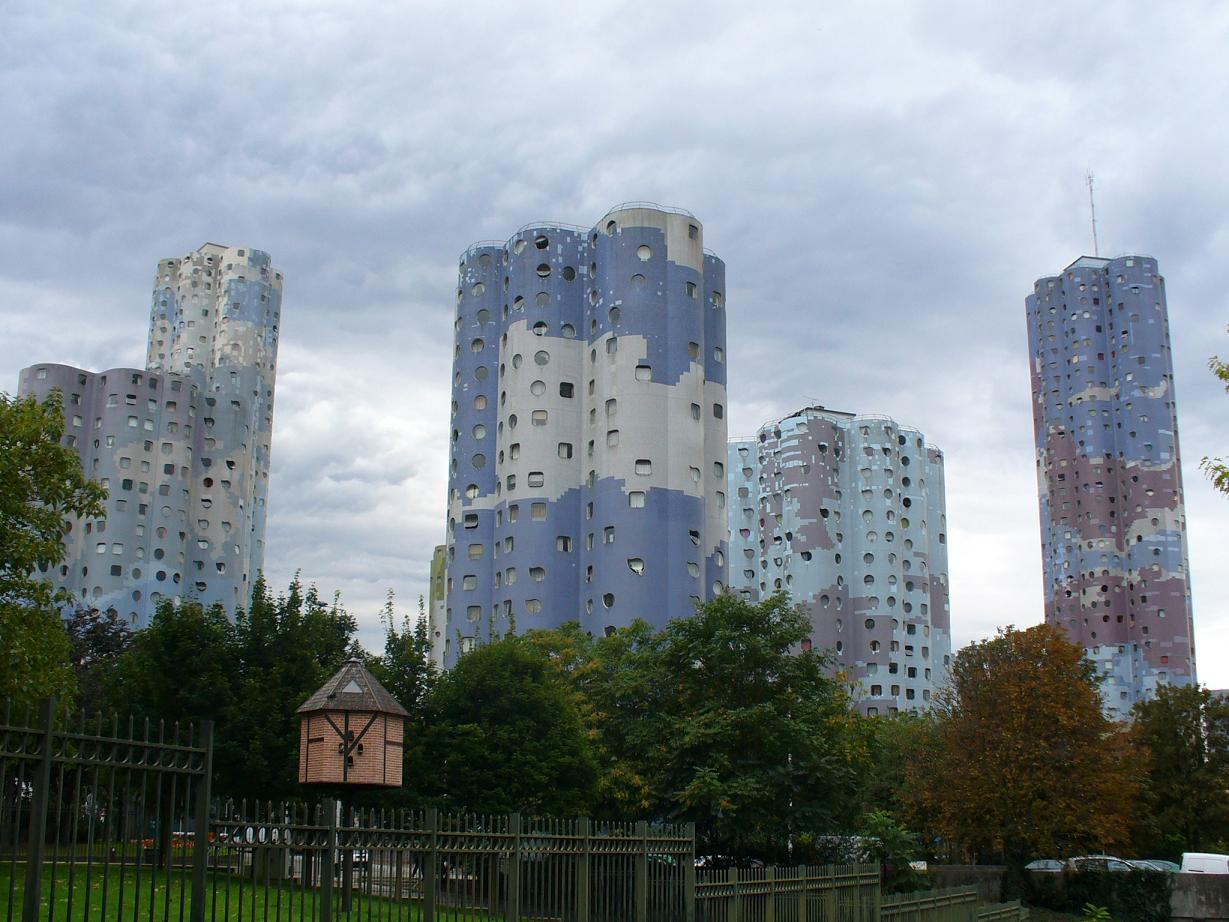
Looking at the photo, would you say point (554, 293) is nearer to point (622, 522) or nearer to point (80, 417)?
point (622, 522)

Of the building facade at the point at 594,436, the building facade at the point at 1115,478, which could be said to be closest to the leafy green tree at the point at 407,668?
the building facade at the point at 594,436

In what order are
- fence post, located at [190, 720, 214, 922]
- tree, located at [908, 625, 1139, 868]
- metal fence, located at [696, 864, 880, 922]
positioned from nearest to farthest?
fence post, located at [190, 720, 214, 922] → metal fence, located at [696, 864, 880, 922] → tree, located at [908, 625, 1139, 868]

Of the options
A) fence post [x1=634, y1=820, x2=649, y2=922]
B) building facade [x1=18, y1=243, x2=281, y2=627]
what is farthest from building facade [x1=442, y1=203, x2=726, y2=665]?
fence post [x1=634, y1=820, x2=649, y2=922]

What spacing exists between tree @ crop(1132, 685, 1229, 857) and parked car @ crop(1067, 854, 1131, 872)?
1121 cm

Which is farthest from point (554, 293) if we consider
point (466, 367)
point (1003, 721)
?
point (1003, 721)

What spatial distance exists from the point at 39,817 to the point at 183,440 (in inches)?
4967

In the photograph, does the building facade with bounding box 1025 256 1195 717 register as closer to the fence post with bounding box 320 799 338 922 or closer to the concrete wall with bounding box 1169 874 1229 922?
the concrete wall with bounding box 1169 874 1229 922

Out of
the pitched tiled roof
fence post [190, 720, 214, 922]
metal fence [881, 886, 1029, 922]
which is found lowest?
metal fence [881, 886, 1029, 922]

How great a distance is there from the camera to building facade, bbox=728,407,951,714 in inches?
5226

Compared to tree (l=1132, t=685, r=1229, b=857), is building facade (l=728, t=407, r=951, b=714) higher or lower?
higher

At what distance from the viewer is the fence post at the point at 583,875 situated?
48.1 ft

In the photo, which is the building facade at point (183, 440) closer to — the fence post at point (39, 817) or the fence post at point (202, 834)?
the fence post at point (202, 834)

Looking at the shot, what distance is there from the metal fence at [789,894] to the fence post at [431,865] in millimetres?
5565

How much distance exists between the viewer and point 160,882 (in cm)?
1870
